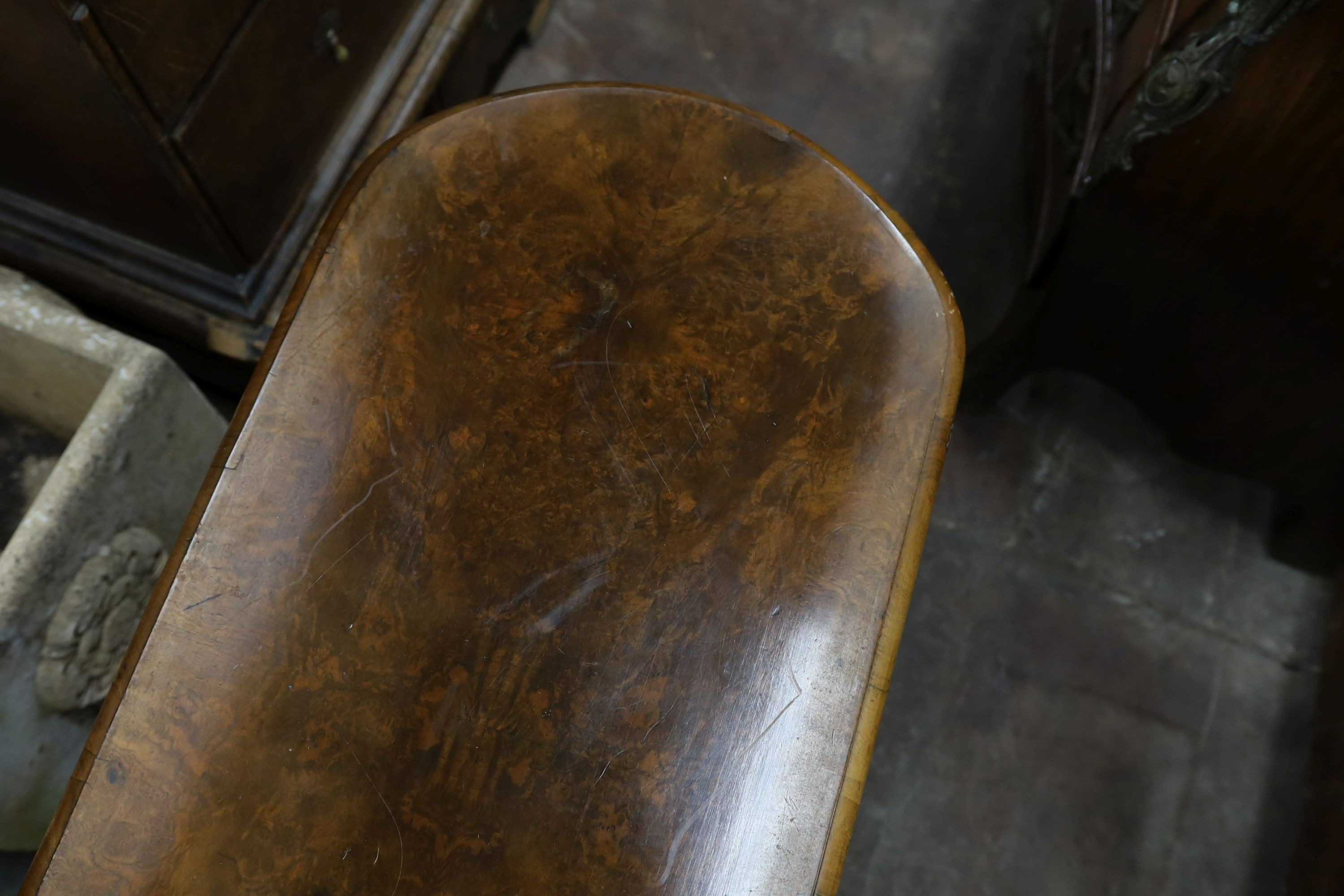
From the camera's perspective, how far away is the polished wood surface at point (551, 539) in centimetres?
86

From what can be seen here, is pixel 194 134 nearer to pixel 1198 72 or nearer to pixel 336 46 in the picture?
pixel 336 46

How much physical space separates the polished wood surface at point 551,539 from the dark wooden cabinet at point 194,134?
0.89 feet

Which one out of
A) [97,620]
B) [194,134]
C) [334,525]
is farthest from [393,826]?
[194,134]

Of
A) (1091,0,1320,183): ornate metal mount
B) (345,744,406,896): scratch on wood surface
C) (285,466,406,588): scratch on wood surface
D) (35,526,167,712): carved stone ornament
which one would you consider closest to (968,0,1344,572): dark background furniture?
(1091,0,1320,183): ornate metal mount

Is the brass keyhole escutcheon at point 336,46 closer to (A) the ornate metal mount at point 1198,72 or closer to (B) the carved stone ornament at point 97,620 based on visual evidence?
(B) the carved stone ornament at point 97,620

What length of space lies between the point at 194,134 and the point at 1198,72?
46.3 inches

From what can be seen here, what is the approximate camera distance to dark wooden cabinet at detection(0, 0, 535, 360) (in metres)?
1.00

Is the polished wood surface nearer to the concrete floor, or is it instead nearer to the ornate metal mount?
the ornate metal mount

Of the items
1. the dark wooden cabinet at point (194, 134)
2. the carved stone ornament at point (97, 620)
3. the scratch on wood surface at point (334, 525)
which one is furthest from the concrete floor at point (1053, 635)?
the carved stone ornament at point (97, 620)

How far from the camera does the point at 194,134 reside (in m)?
1.10

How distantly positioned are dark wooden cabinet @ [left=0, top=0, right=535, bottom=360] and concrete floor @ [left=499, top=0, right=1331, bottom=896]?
54cm

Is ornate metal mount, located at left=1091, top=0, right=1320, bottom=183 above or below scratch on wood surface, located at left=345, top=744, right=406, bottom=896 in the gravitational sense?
above

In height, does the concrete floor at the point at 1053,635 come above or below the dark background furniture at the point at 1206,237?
below

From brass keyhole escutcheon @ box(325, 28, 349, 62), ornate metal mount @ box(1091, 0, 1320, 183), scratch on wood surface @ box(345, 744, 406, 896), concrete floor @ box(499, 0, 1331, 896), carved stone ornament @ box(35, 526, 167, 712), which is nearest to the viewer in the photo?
scratch on wood surface @ box(345, 744, 406, 896)
